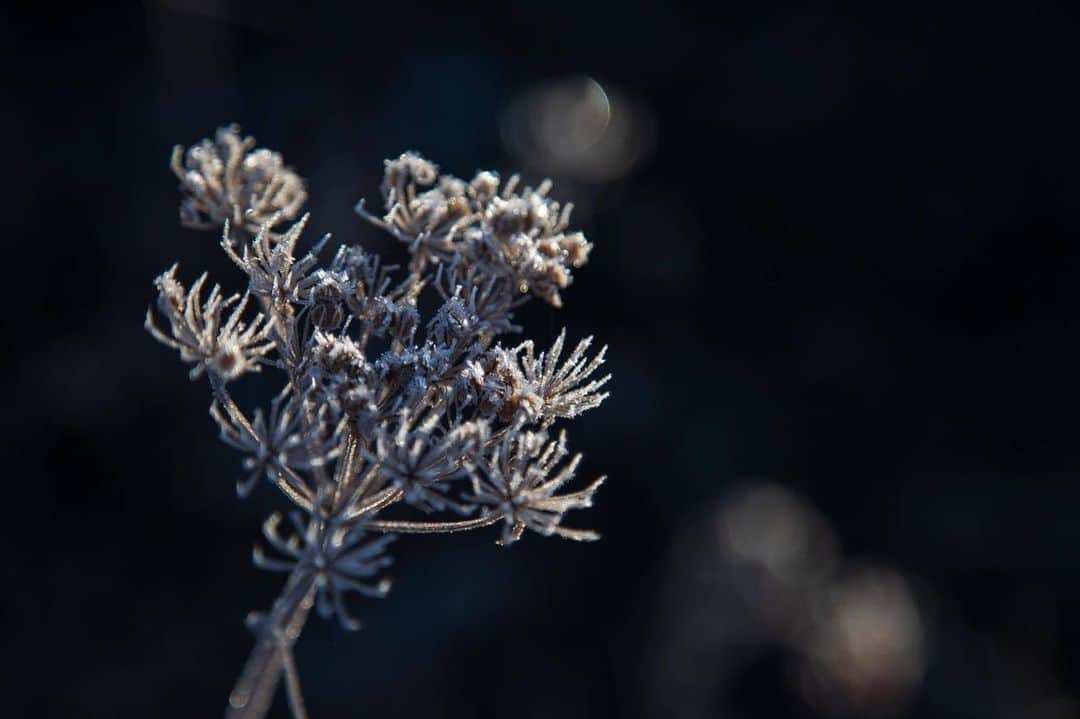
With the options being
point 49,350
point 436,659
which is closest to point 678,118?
point 436,659

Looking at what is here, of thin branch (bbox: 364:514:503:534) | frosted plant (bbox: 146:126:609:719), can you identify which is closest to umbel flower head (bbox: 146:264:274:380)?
frosted plant (bbox: 146:126:609:719)

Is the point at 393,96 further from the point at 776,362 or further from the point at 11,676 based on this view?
the point at 11,676

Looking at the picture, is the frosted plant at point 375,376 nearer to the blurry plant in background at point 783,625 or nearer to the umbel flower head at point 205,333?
the umbel flower head at point 205,333

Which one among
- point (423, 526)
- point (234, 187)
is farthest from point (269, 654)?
point (234, 187)

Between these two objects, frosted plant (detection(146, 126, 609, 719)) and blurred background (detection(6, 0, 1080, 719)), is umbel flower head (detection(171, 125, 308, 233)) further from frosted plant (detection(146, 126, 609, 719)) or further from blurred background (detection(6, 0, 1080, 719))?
blurred background (detection(6, 0, 1080, 719))

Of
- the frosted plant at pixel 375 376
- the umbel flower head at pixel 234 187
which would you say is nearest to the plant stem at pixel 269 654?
the frosted plant at pixel 375 376
